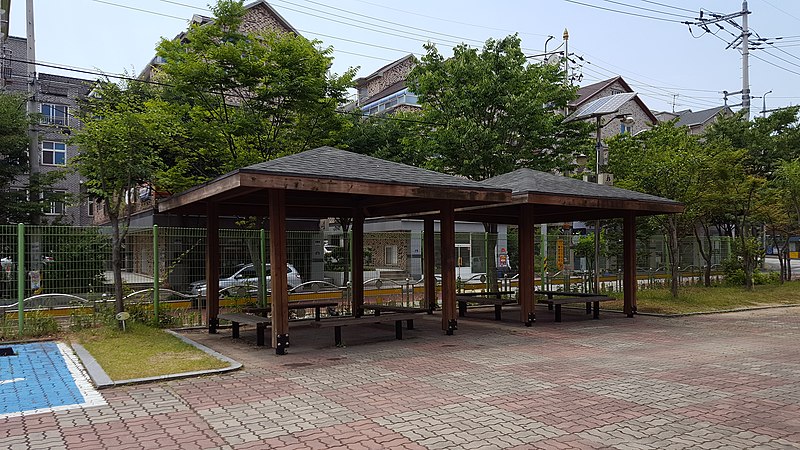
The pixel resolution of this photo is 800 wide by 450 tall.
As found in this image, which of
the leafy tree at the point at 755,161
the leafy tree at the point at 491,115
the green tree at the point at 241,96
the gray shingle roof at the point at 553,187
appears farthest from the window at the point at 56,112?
the leafy tree at the point at 755,161

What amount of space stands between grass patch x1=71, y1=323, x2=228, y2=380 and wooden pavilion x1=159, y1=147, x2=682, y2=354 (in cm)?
135

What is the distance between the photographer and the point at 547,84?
2009 cm

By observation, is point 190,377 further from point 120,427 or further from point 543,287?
point 543,287

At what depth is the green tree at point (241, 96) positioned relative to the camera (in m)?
15.9

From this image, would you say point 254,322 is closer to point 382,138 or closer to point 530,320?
point 530,320

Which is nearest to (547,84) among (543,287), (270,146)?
(543,287)

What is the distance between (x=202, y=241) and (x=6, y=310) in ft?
13.1

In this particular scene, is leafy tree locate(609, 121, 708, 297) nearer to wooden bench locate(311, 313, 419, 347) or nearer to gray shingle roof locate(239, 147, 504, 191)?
gray shingle roof locate(239, 147, 504, 191)

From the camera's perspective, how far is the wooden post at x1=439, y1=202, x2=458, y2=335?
40.0 feet

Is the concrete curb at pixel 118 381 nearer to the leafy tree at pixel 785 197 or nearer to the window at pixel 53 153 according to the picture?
the leafy tree at pixel 785 197

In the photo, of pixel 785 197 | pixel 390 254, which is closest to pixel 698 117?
pixel 785 197

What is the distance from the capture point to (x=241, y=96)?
16688 mm

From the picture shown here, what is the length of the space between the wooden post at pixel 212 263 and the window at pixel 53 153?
3145 centimetres

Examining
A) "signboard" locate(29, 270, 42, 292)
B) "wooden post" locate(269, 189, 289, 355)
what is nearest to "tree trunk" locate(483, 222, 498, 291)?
"wooden post" locate(269, 189, 289, 355)
